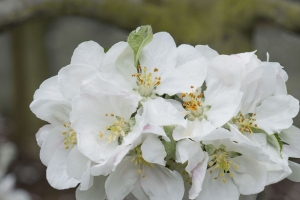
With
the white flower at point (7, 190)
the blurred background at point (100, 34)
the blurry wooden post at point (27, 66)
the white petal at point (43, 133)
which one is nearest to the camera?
the white petal at point (43, 133)

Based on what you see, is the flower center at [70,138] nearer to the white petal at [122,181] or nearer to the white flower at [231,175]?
the white petal at [122,181]

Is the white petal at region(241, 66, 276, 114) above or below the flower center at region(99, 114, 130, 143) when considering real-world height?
above

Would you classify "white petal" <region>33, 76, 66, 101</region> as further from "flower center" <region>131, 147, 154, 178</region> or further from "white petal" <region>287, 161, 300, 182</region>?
"white petal" <region>287, 161, 300, 182</region>

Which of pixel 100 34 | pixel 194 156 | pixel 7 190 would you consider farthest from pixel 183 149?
pixel 100 34

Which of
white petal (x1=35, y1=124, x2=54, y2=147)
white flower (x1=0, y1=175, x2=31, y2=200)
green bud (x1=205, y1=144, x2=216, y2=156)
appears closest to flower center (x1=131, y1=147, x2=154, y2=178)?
green bud (x1=205, y1=144, x2=216, y2=156)

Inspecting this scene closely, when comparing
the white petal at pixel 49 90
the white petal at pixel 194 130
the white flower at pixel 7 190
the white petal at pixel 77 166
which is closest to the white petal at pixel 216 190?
the white petal at pixel 194 130

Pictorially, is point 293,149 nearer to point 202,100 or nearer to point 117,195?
point 202,100

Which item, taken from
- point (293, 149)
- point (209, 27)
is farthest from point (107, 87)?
point (209, 27)
